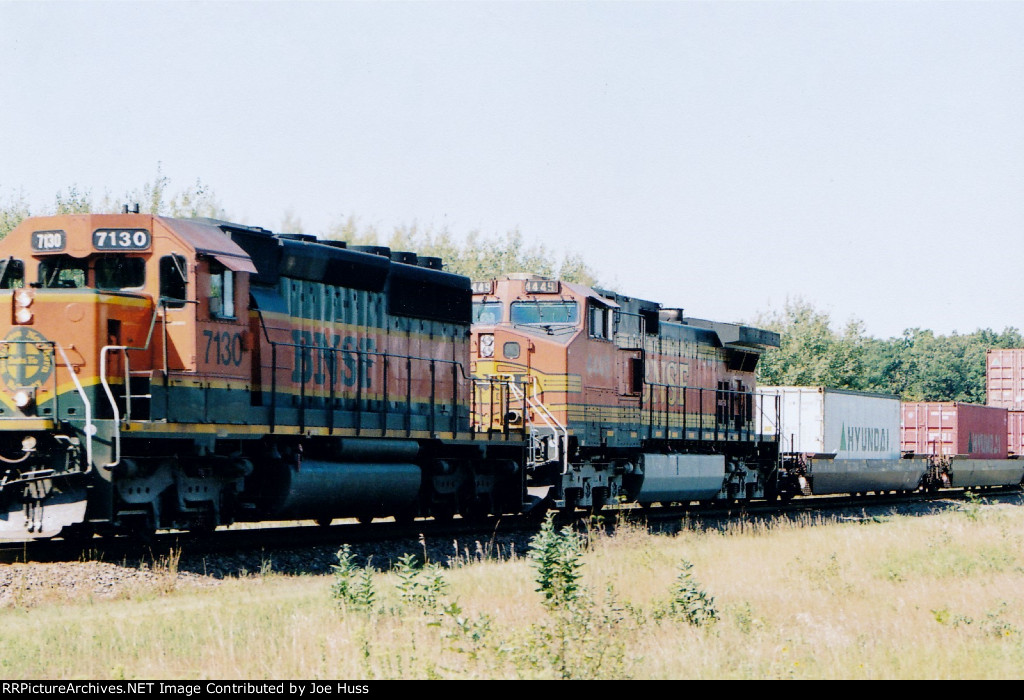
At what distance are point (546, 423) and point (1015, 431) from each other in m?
28.2

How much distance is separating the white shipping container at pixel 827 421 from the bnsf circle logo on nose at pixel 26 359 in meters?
19.1

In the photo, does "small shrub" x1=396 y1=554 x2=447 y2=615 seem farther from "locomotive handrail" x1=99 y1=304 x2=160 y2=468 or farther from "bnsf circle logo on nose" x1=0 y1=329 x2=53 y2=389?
"bnsf circle logo on nose" x1=0 y1=329 x2=53 y2=389

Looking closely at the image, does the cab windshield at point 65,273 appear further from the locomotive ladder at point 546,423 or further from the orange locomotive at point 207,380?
the locomotive ladder at point 546,423

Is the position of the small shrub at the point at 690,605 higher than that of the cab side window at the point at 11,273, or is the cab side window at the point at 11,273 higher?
the cab side window at the point at 11,273

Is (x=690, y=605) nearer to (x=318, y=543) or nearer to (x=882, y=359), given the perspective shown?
(x=318, y=543)

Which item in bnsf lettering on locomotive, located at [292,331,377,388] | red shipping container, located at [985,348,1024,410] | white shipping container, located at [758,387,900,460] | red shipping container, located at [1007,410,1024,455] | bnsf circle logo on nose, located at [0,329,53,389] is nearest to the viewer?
bnsf circle logo on nose, located at [0,329,53,389]

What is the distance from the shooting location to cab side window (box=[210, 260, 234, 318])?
1347 cm

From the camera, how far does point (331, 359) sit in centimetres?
1570

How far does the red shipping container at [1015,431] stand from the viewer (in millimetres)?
41500

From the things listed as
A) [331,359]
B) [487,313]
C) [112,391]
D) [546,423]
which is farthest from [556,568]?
[487,313]

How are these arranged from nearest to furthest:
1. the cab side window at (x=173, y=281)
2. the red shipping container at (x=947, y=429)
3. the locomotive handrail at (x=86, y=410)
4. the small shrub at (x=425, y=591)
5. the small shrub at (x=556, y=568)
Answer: the small shrub at (x=425, y=591) < the small shrub at (x=556, y=568) < the locomotive handrail at (x=86, y=410) < the cab side window at (x=173, y=281) < the red shipping container at (x=947, y=429)

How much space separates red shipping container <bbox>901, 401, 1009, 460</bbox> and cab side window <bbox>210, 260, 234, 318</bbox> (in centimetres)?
2700

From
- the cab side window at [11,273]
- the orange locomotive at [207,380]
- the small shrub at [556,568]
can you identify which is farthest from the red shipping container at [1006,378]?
the cab side window at [11,273]

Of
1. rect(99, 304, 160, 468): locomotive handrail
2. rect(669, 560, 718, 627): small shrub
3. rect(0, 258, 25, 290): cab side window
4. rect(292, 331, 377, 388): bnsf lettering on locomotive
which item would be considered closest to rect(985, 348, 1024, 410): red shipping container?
rect(292, 331, 377, 388): bnsf lettering on locomotive
